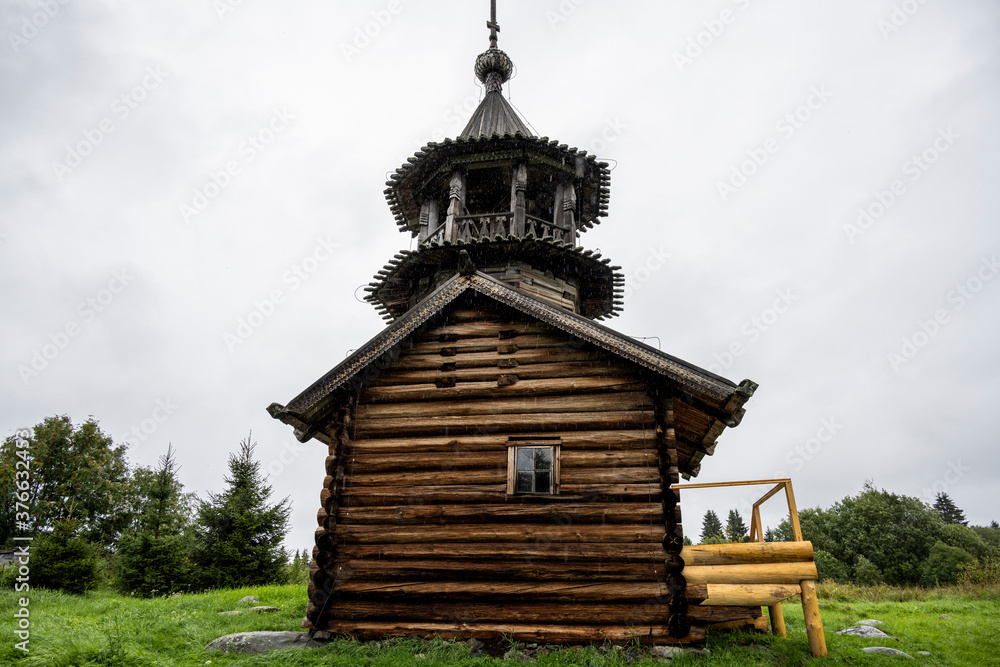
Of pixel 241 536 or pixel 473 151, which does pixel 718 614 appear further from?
pixel 241 536

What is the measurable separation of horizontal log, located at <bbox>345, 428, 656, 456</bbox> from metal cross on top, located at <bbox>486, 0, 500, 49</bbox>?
16.6 meters

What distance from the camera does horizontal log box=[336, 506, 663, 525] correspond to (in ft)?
27.7

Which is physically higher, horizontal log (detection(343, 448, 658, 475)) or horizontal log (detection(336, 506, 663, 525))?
horizontal log (detection(343, 448, 658, 475))

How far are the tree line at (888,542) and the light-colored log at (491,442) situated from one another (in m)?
37.0

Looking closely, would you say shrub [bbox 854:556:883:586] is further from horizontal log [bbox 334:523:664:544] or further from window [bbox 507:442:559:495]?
window [bbox 507:442:559:495]

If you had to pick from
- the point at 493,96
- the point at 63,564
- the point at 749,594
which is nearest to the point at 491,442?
the point at 749,594

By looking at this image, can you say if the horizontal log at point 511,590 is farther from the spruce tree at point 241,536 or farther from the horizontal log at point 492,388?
the spruce tree at point 241,536

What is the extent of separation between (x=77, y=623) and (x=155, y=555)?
443 inches

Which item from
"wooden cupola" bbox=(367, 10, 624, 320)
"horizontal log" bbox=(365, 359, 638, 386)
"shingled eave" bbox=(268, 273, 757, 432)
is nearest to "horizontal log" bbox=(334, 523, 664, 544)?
"shingled eave" bbox=(268, 273, 757, 432)

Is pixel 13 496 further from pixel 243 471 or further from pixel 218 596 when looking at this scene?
pixel 218 596

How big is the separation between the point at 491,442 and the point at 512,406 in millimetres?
693

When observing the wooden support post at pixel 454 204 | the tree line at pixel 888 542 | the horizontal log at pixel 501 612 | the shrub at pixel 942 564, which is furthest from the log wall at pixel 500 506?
the shrub at pixel 942 564

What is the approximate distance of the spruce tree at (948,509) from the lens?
81062mm

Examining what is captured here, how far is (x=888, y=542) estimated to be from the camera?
47438mm
